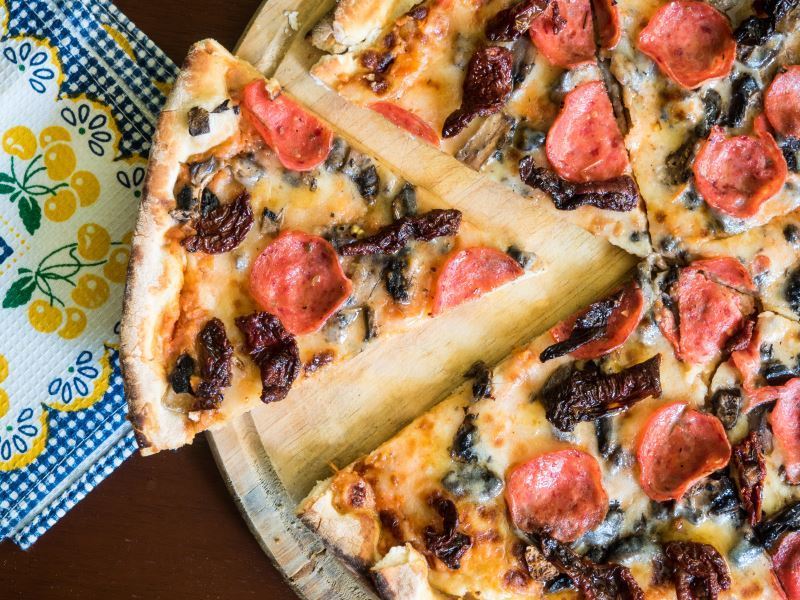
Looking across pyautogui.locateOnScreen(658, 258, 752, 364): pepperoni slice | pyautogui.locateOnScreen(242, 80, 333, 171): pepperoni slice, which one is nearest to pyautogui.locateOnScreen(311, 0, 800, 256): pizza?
pyautogui.locateOnScreen(658, 258, 752, 364): pepperoni slice

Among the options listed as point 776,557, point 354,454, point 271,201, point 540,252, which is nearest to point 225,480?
point 354,454

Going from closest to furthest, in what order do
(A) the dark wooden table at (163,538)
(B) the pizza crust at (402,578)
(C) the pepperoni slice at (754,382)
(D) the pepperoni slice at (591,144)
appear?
(B) the pizza crust at (402,578) → (C) the pepperoni slice at (754,382) → (D) the pepperoni slice at (591,144) → (A) the dark wooden table at (163,538)

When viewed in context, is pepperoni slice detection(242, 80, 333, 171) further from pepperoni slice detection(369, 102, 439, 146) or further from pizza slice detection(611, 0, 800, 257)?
pizza slice detection(611, 0, 800, 257)

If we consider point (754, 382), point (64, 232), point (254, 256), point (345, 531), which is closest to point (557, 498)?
point (345, 531)

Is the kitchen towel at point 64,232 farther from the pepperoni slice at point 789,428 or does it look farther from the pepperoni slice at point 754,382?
the pepperoni slice at point 789,428

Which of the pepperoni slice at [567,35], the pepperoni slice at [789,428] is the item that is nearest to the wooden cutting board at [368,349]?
the pepperoni slice at [567,35]
